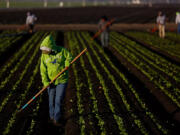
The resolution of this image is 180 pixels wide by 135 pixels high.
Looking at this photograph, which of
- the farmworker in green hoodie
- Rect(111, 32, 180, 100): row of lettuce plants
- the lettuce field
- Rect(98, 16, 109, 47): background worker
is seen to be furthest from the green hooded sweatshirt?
Rect(98, 16, 109, 47): background worker

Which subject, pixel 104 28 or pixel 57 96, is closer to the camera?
pixel 57 96

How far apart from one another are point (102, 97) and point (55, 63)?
2935mm

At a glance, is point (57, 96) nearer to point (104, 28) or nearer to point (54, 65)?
point (54, 65)

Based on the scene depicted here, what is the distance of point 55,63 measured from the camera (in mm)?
6602

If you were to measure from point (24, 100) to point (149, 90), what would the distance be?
15.0 feet

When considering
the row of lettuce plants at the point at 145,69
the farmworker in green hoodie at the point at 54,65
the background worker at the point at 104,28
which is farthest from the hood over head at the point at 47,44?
the background worker at the point at 104,28

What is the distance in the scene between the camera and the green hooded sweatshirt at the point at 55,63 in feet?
21.4

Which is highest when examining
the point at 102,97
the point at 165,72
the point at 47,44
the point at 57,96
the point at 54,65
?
the point at 47,44

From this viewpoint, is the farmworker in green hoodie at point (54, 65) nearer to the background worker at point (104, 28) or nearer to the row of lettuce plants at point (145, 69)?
the row of lettuce plants at point (145, 69)

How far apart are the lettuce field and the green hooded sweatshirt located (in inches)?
53.1

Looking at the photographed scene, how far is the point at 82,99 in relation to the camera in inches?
347

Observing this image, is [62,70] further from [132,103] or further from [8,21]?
[8,21]

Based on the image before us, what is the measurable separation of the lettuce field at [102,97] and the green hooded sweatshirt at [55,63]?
4.43 feet

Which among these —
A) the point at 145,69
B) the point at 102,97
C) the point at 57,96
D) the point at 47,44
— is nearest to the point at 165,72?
the point at 145,69
